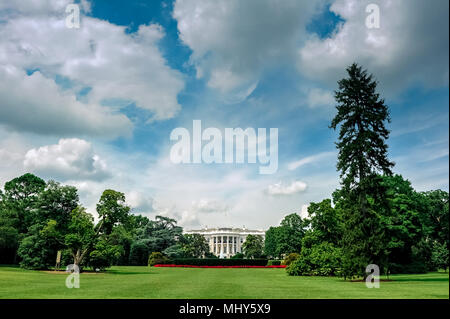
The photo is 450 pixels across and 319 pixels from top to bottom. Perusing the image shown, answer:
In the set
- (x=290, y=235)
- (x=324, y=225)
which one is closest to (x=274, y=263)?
(x=290, y=235)

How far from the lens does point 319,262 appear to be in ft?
104

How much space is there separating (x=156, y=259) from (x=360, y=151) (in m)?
47.3

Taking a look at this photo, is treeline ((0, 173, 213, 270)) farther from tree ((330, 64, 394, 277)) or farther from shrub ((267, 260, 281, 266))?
shrub ((267, 260, 281, 266))

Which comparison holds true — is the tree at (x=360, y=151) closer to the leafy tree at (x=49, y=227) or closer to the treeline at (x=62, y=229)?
the treeline at (x=62, y=229)

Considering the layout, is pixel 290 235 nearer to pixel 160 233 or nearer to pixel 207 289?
pixel 160 233

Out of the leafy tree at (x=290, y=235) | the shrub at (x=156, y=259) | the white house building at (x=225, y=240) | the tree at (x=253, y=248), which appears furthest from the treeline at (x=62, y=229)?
the white house building at (x=225, y=240)

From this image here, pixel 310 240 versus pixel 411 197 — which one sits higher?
pixel 411 197

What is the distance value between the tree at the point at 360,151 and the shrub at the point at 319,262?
604 centimetres

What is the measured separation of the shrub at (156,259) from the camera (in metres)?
63.0

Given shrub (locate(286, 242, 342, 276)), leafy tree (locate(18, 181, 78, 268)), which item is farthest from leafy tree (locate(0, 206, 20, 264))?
shrub (locate(286, 242, 342, 276))
